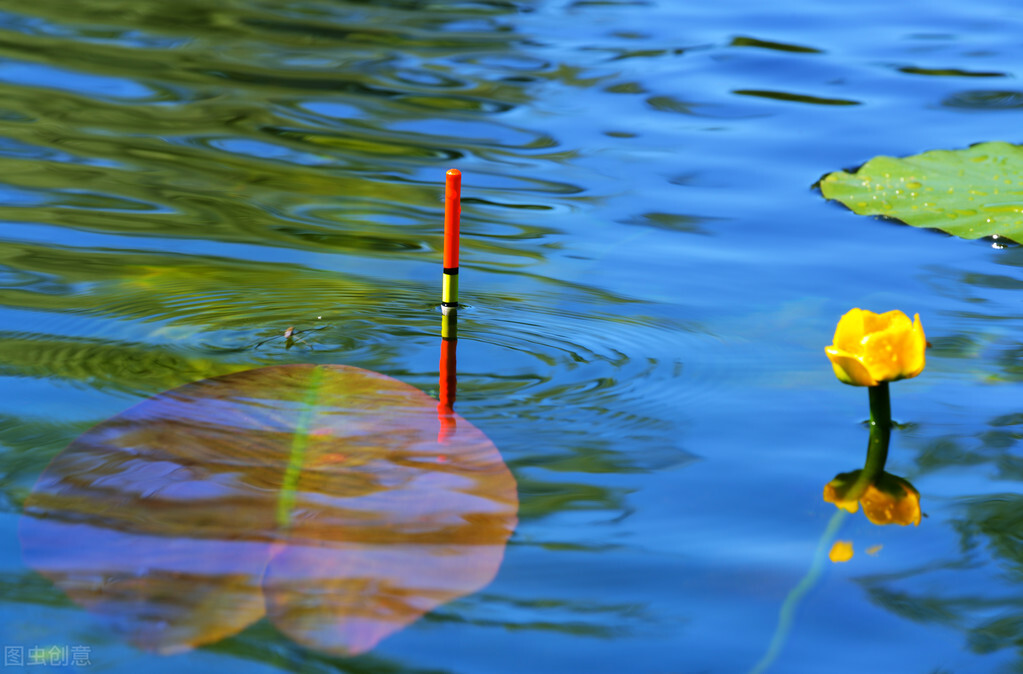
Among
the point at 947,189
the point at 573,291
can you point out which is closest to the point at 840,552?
the point at 573,291

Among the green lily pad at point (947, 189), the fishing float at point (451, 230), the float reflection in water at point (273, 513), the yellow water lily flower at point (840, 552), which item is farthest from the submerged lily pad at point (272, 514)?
the green lily pad at point (947, 189)

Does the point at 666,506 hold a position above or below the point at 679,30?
below

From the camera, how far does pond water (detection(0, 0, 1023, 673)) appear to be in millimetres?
1010

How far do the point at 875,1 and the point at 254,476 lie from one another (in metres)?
3.64

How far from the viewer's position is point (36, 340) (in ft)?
4.91

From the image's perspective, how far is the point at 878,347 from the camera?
1142mm

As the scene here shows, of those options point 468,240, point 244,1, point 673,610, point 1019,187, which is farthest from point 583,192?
point 244,1

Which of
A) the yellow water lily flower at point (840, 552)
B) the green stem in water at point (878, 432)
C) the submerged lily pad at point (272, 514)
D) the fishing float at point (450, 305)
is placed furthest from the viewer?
the fishing float at point (450, 305)

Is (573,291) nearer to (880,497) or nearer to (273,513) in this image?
(880,497)

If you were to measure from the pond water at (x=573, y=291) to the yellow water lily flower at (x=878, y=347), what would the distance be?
0.15 metres

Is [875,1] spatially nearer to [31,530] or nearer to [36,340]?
[36,340]

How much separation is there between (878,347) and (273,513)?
70 cm

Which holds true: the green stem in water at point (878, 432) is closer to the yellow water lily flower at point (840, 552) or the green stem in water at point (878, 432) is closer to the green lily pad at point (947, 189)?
the yellow water lily flower at point (840, 552)

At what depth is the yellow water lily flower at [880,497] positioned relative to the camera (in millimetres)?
1159
